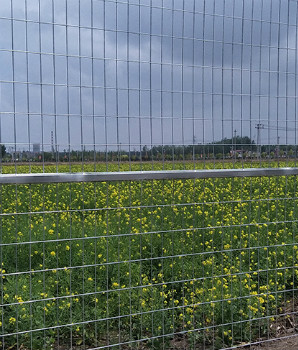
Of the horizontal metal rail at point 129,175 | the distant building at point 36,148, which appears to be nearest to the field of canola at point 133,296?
the horizontal metal rail at point 129,175

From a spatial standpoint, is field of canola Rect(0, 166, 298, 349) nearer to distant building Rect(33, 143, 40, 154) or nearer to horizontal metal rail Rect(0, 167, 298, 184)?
horizontal metal rail Rect(0, 167, 298, 184)

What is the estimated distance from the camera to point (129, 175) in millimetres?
3791

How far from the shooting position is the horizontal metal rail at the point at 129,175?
3.49 m

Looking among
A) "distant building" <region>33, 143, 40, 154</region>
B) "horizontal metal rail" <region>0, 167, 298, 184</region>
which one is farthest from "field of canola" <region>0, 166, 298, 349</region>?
"distant building" <region>33, 143, 40, 154</region>

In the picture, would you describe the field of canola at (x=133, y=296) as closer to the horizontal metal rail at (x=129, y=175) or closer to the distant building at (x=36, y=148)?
the horizontal metal rail at (x=129, y=175)

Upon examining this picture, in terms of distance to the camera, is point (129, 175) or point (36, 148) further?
point (129, 175)

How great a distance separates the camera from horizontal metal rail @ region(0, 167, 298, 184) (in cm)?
349

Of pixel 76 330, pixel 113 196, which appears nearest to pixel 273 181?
pixel 113 196

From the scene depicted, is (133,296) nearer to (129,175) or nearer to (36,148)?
(129,175)

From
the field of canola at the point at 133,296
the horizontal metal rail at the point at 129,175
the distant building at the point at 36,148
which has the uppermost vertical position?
the distant building at the point at 36,148

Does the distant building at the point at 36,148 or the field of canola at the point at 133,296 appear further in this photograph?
the field of canola at the point at 133,296

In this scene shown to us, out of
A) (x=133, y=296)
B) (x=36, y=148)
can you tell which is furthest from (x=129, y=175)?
(x=133, y=296)

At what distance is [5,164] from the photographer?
139 inches

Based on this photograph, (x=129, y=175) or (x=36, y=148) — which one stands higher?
(x=36, y=148)
